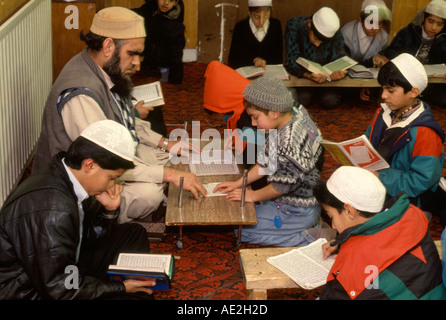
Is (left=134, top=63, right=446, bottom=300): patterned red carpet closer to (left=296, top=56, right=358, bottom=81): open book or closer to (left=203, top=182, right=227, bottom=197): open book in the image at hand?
(left=203, top=182, right=227, bottom=197): open book

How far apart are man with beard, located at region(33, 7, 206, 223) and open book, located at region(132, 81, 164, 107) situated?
688 mm

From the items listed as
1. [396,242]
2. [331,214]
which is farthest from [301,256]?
[396,242]

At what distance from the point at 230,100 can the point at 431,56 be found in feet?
11.1

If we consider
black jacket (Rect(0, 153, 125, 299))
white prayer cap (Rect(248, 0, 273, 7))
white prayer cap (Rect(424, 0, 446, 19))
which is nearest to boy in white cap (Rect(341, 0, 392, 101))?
white prayer cap (Rect(424, 0, 446, 19))

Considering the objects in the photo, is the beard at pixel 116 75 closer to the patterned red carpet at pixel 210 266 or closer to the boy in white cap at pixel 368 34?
the patterned red carpet at pixel 210 266

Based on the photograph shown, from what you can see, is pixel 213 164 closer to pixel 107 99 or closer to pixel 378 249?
pixel 107 99

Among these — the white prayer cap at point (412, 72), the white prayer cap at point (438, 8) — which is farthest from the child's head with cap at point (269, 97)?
the white prayer cap at point (438, 8)

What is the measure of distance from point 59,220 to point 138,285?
617 mm

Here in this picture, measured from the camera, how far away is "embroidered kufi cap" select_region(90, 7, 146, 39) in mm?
3391

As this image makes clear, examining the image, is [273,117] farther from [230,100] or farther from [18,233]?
[18,233]

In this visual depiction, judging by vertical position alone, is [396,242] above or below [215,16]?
above

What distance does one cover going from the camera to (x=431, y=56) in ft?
20.6

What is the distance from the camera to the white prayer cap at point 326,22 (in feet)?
18.3

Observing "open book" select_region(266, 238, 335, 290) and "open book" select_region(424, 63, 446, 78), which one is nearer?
"open book" select_region(266, 238, 335, 290)
